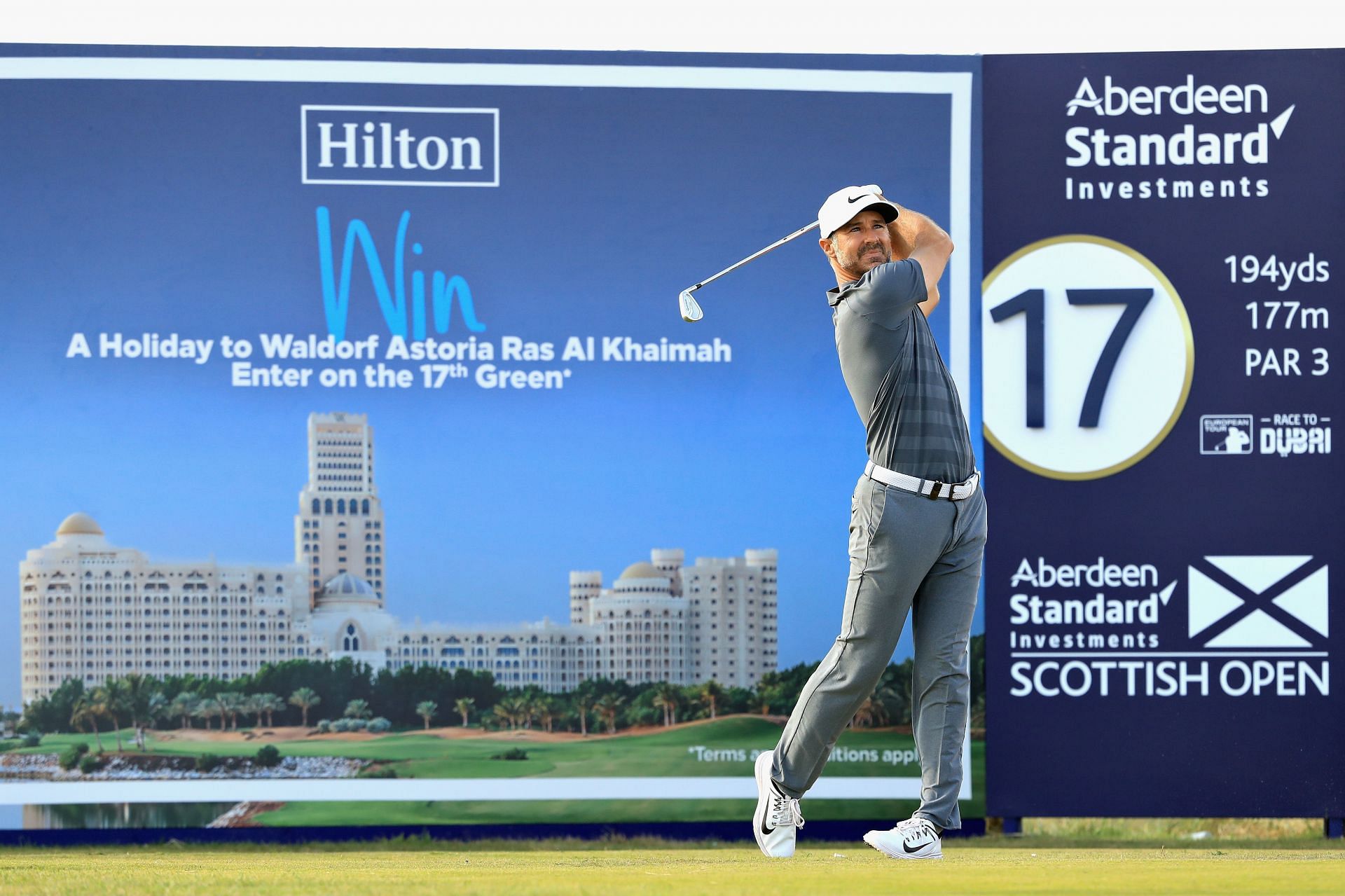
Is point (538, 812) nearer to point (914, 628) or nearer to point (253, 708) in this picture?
point (253, 708)

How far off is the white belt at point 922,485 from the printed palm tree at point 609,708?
2.20 m

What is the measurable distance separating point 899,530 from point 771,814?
75cm

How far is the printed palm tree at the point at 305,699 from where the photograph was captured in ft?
16.5

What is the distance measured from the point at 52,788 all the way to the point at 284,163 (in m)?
2.30

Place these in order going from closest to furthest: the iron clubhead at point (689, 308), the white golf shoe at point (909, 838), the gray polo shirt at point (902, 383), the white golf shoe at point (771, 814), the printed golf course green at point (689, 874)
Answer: the printed golf course green at point (689, 874), the gray polo shirt at point (902, 383), the white golf shoe at point (909, 838), the white golf shoe at point (771, 814), the iron clubhead at point (689, 308)

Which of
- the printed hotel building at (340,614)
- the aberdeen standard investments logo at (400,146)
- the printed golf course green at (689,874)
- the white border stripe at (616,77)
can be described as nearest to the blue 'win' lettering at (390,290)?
the aberdeen standard investments logo at (400,146)

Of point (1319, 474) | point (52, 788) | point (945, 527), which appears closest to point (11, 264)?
point (52, 788)

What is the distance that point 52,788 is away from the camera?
196 inches

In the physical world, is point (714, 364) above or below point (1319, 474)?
above

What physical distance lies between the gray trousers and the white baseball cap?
0.57 m

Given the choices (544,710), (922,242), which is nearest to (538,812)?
(544,710)

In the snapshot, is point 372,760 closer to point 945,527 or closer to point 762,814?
point 762,814

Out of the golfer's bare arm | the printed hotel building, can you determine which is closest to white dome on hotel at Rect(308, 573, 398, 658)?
the printed hotel building

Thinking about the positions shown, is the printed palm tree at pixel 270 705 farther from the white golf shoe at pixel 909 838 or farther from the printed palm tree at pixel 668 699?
the white golf shoe at pixel 909 838
